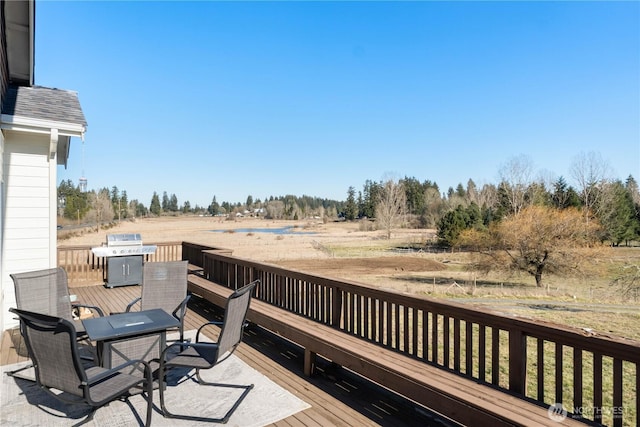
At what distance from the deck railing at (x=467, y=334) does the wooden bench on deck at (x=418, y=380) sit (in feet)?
0.46

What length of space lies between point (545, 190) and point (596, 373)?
42.0 metres

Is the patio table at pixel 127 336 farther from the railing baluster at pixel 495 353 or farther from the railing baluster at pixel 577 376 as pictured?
the railing baluster at pixel 577 376

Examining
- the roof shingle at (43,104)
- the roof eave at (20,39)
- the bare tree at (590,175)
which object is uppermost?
the bare tree at (590,175)

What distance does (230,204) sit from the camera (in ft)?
386

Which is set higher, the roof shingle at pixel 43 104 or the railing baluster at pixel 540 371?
the roof shingle at pixel 43 104

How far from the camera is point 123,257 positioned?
799 cm

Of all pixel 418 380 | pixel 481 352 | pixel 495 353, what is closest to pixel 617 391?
pixel 495 353

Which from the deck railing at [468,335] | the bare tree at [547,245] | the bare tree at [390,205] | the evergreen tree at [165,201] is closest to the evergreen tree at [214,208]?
the evergreen tree at [165,201]

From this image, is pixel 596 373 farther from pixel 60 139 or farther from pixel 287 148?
pixel 287 148

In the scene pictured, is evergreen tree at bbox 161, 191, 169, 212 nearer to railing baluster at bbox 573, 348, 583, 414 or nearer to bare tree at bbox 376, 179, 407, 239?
bare tree at bbox 376, 179, 407, 239

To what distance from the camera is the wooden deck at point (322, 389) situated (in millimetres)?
2688

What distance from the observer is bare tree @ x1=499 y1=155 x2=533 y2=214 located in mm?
36094

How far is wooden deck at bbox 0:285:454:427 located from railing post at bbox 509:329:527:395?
0.66m

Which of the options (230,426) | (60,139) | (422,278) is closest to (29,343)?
(230,426)
